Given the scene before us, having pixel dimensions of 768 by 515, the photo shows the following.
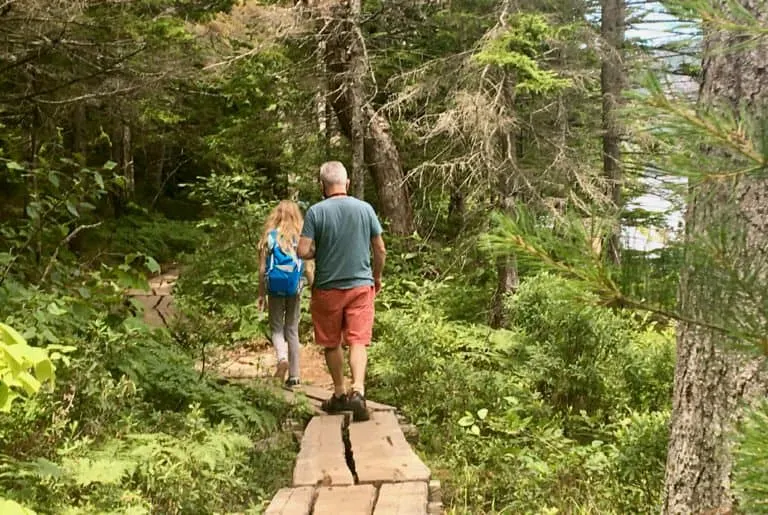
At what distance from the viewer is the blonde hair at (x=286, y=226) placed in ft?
23.9

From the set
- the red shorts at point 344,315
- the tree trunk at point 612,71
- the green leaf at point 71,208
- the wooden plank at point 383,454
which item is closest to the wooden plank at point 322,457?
the wooden plank at point 383,454

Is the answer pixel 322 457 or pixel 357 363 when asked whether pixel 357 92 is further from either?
pixel 322 457

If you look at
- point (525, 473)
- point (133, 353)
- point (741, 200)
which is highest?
point (741, 200)

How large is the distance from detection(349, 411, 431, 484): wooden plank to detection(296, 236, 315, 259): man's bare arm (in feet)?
4.84

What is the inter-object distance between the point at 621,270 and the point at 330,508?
2.71 meters

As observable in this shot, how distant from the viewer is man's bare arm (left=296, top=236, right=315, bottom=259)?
6.00 meters

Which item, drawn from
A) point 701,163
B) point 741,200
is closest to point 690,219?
point 701,163

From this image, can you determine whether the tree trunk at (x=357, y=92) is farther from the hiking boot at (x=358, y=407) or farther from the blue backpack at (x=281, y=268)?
the hiking boot at (x=358, y=407)

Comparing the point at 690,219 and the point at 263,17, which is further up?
the point at 263,17

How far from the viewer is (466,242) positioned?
10.8m

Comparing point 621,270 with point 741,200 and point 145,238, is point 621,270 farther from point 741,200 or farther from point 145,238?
point 145,238

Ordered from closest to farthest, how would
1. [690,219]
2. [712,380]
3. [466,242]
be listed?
[690,219]
[712,380]
[466,242]

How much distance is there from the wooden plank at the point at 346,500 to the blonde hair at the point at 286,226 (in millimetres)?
3300

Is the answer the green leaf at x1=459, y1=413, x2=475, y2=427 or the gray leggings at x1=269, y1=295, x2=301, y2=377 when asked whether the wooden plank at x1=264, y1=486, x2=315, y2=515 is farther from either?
the gray leggings at x1=269, y1=295, x2=301, y2=377
